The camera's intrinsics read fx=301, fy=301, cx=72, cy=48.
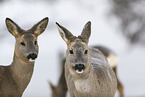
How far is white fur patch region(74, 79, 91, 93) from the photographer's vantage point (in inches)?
81.2

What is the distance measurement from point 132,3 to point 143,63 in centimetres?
241

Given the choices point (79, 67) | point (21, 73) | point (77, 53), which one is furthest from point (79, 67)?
point (21, 73)

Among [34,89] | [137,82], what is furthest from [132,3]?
[34,89]

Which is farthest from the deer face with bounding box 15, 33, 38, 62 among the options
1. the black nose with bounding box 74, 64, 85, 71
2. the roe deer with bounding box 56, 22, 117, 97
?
the black nose with bounding box 74, 64, 85, 71

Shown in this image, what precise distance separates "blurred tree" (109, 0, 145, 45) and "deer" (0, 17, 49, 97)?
141 inches

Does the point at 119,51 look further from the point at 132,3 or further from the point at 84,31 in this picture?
the point at 84,31

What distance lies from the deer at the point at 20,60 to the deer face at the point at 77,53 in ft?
0.75

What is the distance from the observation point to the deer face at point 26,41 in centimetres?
210

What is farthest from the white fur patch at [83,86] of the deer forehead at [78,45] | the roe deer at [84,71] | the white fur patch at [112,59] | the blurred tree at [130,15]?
the blurred tree at [130,15]

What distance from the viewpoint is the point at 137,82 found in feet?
20.1

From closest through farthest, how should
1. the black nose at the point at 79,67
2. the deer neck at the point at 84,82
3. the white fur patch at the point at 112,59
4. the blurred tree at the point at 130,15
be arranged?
1. the black nose at the point at 79,67
2. the deer neck at the point at 84,82
3. the white fur patch at the point at 112,59
4. the blurred tree at the point at 130,15

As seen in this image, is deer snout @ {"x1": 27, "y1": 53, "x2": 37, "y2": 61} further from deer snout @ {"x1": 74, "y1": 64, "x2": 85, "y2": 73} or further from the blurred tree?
the blurred tree

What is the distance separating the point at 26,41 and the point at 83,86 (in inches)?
20.2

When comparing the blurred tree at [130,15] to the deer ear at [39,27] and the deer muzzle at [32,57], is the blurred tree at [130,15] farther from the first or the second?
the deer muzzle at [32,57]
